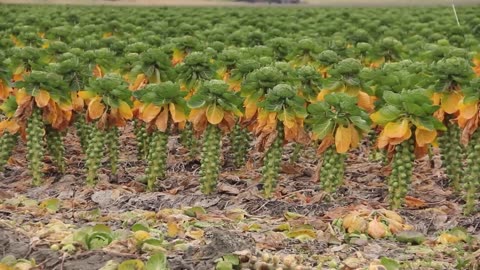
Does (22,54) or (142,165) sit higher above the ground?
(22,54)

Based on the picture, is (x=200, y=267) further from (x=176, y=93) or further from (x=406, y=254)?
(x=176, y=93)

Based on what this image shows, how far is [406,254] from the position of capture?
Answer: 4121 mm

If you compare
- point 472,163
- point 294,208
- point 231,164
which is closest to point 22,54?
point 231,164

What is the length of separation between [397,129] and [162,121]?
148 cm

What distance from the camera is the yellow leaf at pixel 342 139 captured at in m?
5.00

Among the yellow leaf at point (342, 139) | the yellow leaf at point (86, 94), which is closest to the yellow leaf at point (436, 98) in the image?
the yellow leaf at point (342, 139)

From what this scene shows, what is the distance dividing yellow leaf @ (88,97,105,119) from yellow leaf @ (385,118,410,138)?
1.83m

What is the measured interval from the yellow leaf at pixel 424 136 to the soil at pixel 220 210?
43 cm

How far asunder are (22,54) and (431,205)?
120 inches

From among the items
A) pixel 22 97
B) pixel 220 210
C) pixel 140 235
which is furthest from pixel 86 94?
pixel 140 235

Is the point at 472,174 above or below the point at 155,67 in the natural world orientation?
below

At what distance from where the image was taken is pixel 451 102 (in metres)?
5.11

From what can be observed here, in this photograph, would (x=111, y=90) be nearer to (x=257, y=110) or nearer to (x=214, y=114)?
(x=214, y=114)

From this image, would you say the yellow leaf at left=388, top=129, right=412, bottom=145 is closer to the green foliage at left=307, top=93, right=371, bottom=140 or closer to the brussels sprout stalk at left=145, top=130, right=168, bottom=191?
the green foliage at left=307, top=93, right=371, bottom=140
